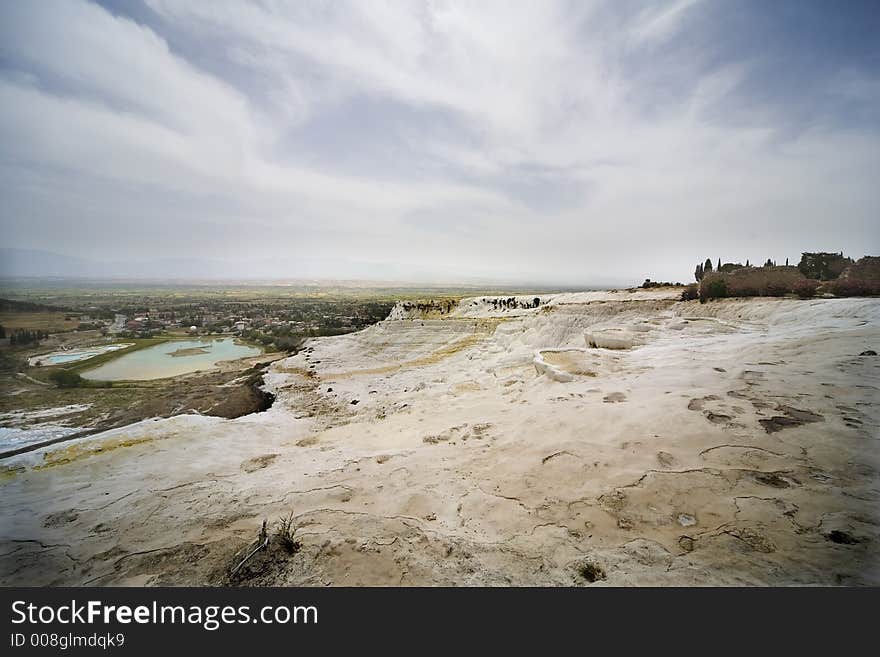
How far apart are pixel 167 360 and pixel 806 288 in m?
20.3

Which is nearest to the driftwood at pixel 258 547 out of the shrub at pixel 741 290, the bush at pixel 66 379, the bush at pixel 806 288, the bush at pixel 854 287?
the bush at pixel 66 379

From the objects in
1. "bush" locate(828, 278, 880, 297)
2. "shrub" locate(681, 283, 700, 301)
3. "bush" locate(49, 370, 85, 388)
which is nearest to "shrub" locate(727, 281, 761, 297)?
"shrub" locate(681, 283, 700, 301)

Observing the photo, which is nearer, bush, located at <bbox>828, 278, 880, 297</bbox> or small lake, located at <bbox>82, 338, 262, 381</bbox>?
small lake, located at <bbox>82, 338, 262, 381</bbox>

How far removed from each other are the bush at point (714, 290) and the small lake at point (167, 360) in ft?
63.8

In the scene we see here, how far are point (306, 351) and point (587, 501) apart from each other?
17.7 m

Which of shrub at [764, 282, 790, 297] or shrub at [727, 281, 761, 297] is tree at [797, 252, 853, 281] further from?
shrub at [727, 281, 761, 297]

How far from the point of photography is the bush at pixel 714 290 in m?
13.9

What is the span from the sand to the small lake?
133 cm

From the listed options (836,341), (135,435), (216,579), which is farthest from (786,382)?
(135,435)

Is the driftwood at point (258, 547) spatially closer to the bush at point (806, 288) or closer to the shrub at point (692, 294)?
the bush at point (806, 288)

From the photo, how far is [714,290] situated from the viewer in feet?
46.2

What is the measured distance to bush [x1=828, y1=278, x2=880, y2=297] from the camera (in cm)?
746

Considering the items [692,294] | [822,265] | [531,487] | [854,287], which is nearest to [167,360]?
[531,487]

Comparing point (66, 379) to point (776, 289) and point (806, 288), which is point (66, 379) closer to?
point (806, 288)
